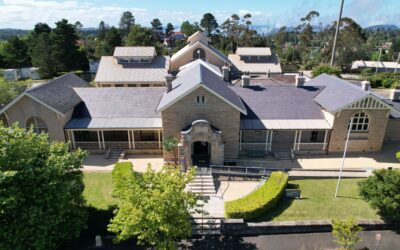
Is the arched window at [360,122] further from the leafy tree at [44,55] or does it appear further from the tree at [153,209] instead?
the leafy tree at [44,55]

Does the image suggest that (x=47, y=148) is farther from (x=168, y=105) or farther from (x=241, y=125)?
(x=241, y=125)

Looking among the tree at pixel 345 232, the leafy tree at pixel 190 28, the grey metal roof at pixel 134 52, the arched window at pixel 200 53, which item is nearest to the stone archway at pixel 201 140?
the tree at pixel 345 232

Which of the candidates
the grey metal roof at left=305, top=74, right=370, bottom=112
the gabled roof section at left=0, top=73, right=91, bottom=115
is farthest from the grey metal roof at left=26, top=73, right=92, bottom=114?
the grey metal roof at left=305, top=74, right=370, bottom=112

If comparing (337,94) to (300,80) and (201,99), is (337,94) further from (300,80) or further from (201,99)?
(201,99)

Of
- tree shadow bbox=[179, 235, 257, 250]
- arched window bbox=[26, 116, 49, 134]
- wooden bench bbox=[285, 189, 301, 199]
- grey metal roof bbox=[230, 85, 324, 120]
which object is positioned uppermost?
grey metal roof bbox=[230, 85, 324, 120]

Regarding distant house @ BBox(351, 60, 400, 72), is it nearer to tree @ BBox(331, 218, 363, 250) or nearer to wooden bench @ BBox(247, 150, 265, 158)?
wooden bench @ BBox(247, 150, 265, 158)

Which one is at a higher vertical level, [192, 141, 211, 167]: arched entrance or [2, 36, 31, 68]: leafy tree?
[2, 36, 31, 68]: leafy tree

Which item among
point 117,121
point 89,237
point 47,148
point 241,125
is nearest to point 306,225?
point 241,125
